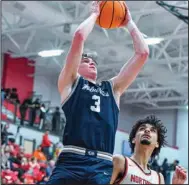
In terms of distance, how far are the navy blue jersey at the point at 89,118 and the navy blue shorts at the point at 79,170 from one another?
82mm

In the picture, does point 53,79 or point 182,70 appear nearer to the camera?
point 182,70

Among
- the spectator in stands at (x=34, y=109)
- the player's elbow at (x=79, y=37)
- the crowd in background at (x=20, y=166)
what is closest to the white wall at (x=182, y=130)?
the spectator in stands at (x=34, y=109)

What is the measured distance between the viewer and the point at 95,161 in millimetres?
3352

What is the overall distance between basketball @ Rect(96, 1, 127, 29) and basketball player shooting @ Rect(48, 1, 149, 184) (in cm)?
21

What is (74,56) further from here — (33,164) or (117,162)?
(33,164)

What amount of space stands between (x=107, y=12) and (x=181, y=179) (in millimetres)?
1376

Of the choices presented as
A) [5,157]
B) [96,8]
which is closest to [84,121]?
[96,8]

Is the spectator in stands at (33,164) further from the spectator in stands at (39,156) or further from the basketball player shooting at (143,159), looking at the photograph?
the basketball player shooting at (143,159)

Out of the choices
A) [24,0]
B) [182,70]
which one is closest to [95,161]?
[24,0]

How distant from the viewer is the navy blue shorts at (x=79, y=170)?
3287 mm

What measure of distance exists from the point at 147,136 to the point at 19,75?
19448 millimetres

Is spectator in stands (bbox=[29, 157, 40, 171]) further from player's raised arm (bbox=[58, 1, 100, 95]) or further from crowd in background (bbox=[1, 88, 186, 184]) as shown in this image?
player's raised arm (bbox=[58, 1, 100, 95])

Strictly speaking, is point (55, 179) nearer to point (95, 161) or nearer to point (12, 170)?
point (95, 161)

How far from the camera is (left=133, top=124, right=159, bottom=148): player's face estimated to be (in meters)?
4.29
